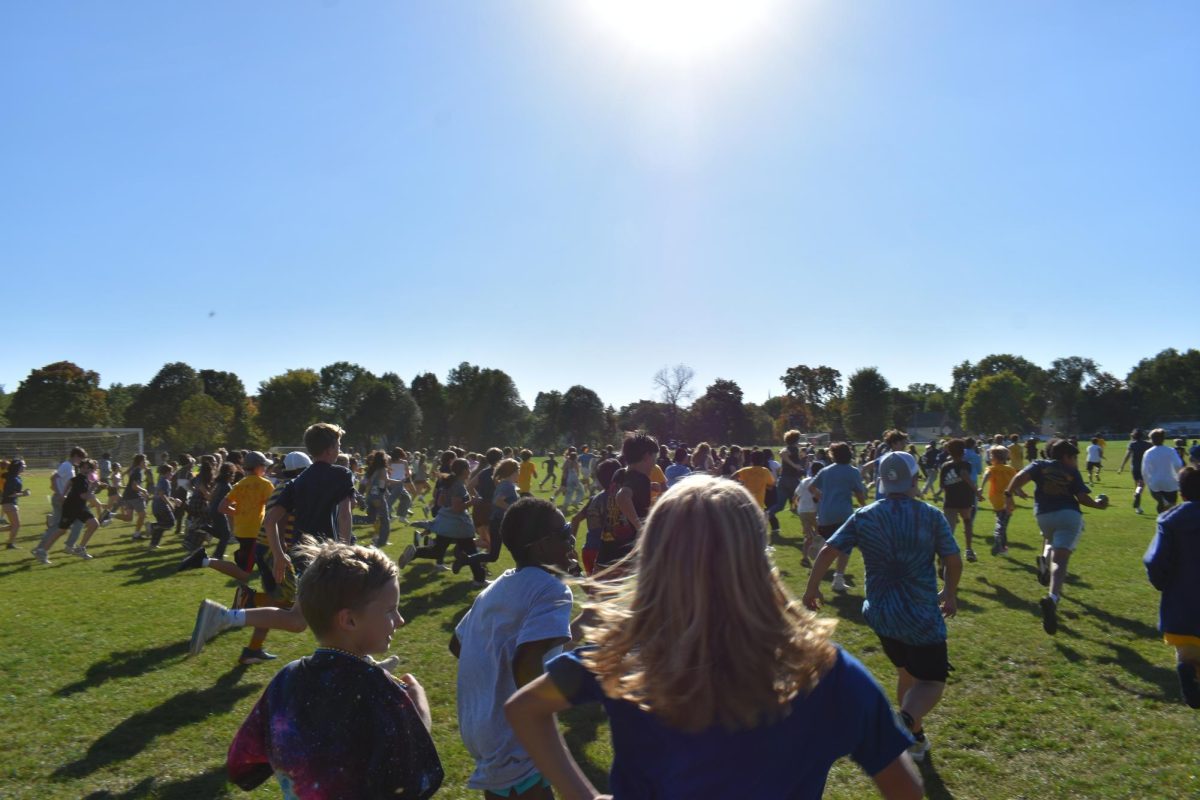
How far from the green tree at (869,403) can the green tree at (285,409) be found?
7448cm

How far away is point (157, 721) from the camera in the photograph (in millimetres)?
5984

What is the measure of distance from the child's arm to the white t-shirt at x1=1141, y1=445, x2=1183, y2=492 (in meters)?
16.4

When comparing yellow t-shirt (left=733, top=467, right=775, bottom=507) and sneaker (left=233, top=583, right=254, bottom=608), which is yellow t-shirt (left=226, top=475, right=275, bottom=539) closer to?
sneaker (left=233, top=583, right=254, bottom=608)

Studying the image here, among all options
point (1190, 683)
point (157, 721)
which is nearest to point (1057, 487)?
point (1190, 683)

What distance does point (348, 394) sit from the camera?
91.9 metres

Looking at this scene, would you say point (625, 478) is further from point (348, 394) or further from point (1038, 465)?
point (348, 394)

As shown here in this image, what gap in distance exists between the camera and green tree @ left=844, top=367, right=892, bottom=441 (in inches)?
4181

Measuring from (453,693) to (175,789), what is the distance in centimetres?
237

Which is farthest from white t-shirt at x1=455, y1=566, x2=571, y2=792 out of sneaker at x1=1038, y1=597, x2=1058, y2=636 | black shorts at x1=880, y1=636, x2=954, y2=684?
sneaker at x1=1038, y1=597, x2=1058, y2=636

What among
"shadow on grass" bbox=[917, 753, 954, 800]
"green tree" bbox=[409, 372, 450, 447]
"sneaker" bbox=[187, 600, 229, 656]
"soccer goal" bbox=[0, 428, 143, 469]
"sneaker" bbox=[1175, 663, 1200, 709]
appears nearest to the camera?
"sneaker" bbox=[187, 600, 229, 656]

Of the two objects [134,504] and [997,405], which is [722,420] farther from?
[134,504]

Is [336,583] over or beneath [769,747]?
over

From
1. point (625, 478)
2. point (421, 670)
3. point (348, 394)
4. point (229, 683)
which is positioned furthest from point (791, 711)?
point (348, 394)

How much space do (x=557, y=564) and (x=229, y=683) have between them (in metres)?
5.38
